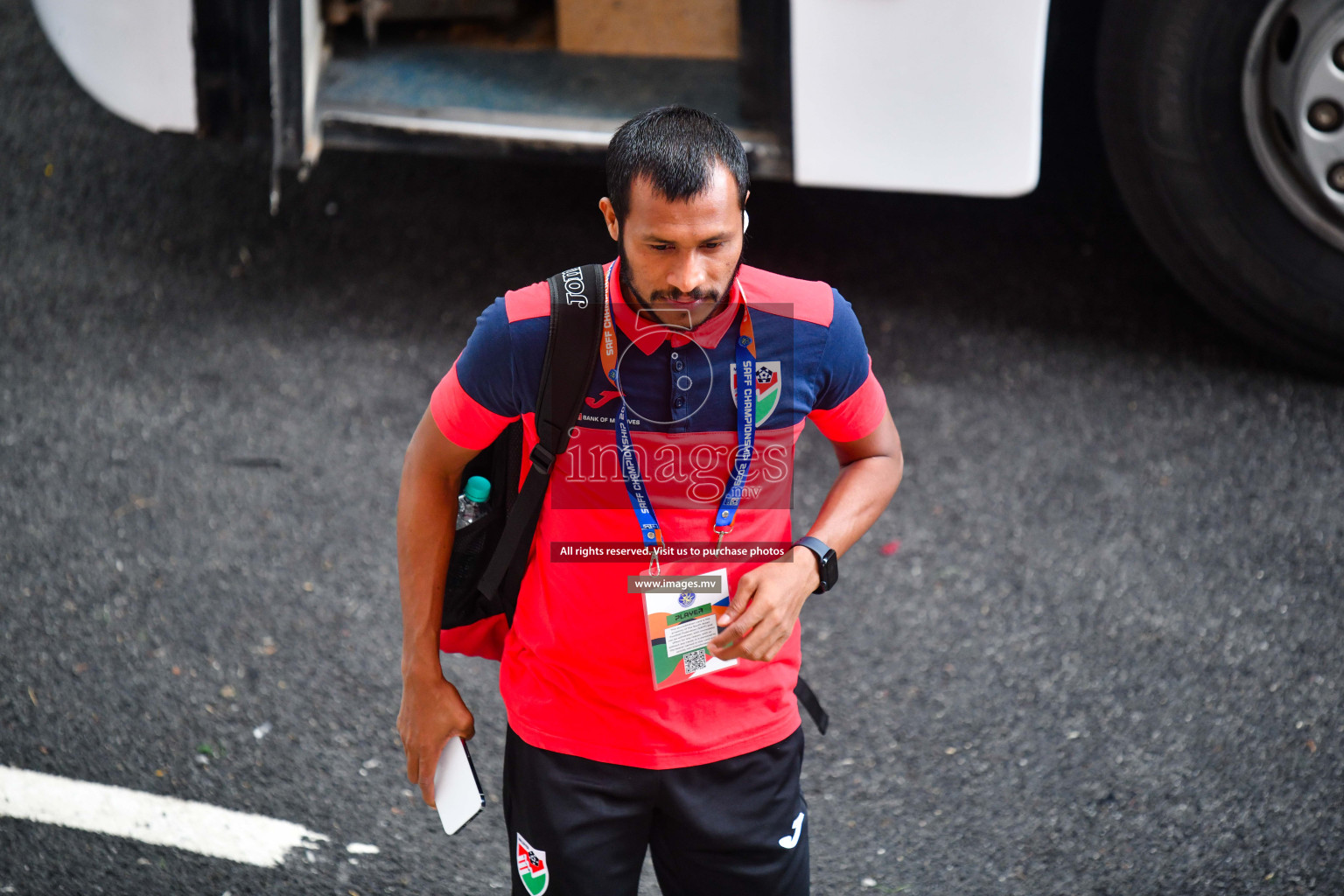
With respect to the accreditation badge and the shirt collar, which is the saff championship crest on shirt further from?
the accreditation badge

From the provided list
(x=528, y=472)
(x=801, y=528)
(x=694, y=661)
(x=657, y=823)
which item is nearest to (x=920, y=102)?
(x=801, y=528)

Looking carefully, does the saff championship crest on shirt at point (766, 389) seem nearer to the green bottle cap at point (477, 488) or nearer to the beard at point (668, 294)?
the beard at point (668, 294)

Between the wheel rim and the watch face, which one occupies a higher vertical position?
the wheel rim

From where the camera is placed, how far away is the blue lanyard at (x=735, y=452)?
5.74ft

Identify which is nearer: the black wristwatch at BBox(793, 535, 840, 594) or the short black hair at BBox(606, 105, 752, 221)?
the short black hair at BBox(606, 105, 752, 221)

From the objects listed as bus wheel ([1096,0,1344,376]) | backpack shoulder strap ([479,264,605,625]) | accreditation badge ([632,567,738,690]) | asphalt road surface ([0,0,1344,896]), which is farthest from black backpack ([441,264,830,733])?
bus wheel ([1096,0,1344,376])

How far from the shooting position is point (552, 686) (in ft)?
6.10

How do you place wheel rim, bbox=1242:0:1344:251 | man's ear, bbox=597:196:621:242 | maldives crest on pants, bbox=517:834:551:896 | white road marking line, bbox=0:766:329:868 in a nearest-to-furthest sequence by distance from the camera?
man's ear, bbox=597:196:621:242 → maldives crest on pants, bbox=517:834:551:896 → white road marking line, bbox=0:766:329:868 → wheel rim, bbox=1242:0:1344:251

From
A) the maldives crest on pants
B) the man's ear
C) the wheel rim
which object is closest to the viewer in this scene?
the man's ear

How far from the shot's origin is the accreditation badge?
70.5 inches

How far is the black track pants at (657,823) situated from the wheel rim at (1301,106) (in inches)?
103

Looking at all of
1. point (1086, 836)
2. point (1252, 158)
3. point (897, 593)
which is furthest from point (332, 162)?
point (1086, 836)

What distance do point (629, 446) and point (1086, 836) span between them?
1592 millimetres

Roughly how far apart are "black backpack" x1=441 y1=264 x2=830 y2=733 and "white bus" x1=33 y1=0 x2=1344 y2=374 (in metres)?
1.97
